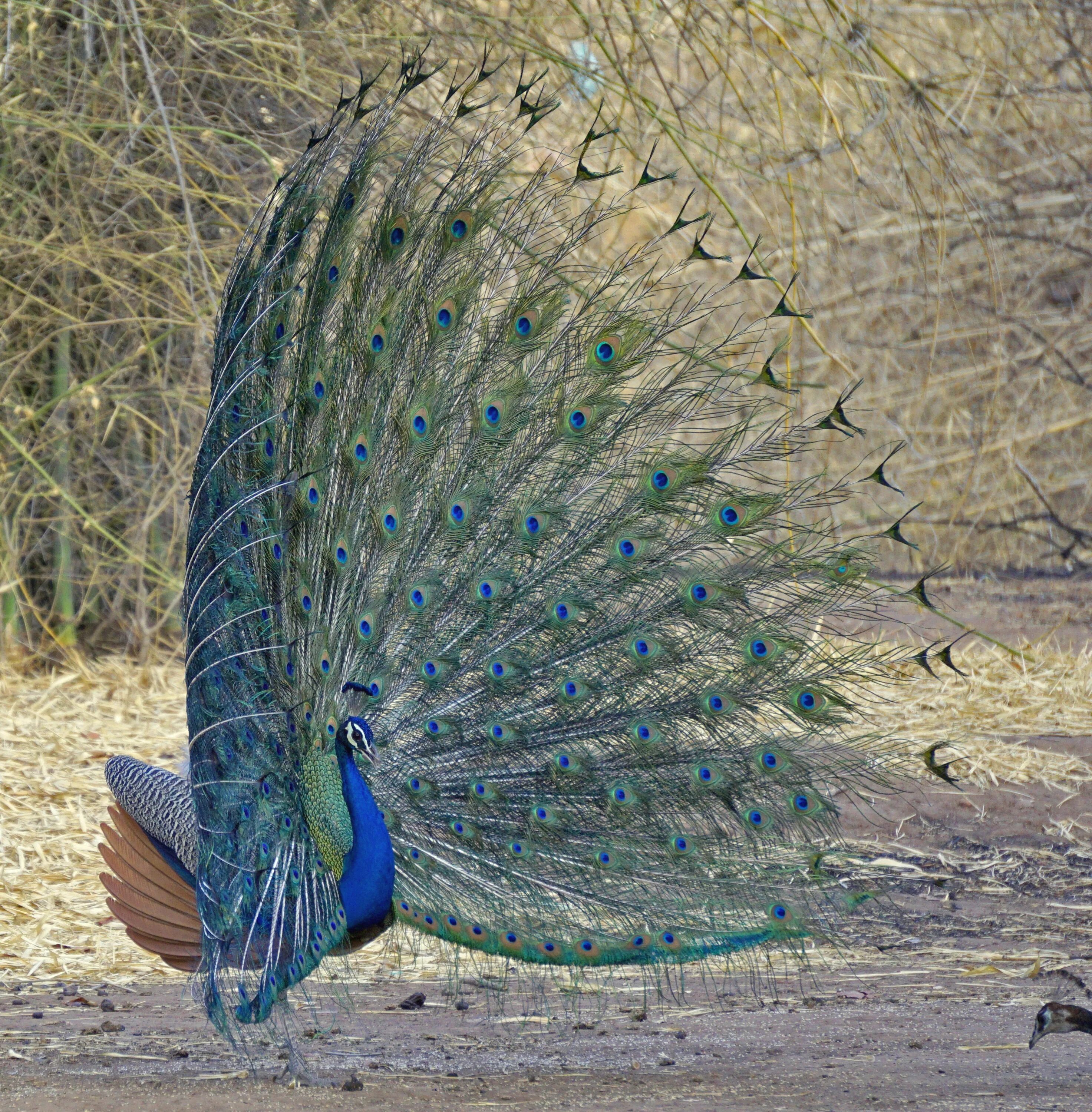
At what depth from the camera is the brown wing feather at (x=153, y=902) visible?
355 cm

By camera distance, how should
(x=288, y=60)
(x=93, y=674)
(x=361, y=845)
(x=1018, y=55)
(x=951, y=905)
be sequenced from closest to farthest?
(x=361, y=845) → (x=951, y=905) → (x=288, y=60) → (x=93, y=674) → (x=1018, y=55)

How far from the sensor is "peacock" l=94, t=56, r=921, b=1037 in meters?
3.51

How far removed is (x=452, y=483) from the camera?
3740 millimetres

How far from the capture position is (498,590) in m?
3.71

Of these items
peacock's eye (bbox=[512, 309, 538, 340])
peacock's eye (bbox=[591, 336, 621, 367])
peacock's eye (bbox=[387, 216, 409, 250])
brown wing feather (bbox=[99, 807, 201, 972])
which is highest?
peacock's eye (bbox=[387, 216, 409, 250])

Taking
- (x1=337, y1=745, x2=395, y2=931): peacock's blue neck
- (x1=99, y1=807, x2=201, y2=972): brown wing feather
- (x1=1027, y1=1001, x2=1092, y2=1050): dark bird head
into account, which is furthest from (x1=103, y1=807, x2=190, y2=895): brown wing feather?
(x1=1027, y1=1001, x2=1092, y2=1050): dark bird head

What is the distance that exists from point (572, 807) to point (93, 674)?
532 centimetres

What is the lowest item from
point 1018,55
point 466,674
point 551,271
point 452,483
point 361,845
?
point 361,845

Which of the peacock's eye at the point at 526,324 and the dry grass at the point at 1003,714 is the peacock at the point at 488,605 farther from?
the dry grass at the point at 1003,714

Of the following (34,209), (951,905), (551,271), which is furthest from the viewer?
(34,209)

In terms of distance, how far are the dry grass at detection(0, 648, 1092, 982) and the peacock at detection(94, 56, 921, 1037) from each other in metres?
1.05

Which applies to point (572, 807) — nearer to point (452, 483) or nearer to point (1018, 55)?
point (452, 483)

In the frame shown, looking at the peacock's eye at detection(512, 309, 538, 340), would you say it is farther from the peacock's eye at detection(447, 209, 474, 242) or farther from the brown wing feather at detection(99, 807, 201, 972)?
the brown wing feather at detection(99, 807, 201, 972)

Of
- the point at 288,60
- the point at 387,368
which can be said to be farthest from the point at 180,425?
the point at 387,368
